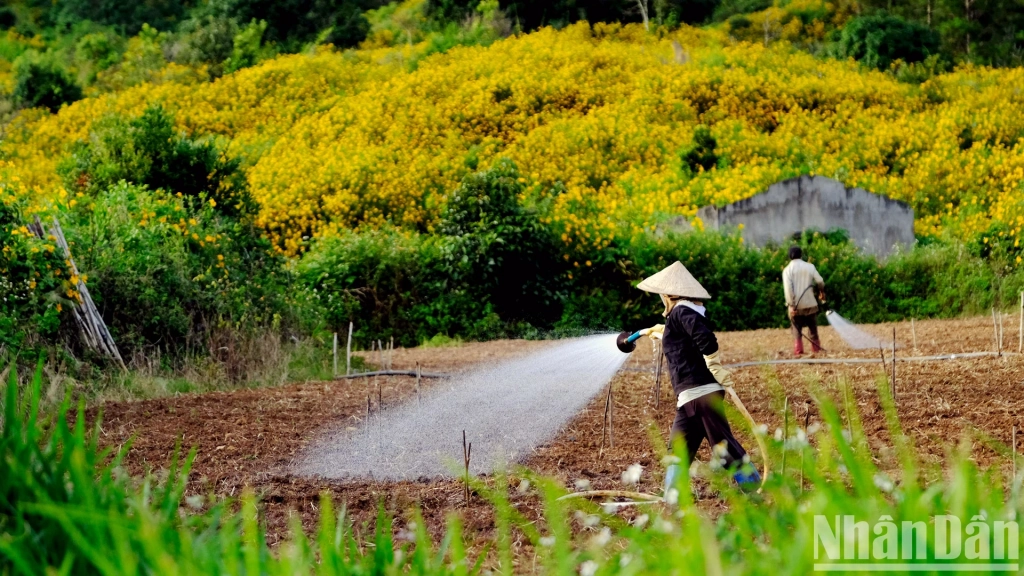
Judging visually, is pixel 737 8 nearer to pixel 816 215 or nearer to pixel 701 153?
pixel 701 153

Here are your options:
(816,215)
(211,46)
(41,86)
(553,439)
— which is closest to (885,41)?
(816,215)

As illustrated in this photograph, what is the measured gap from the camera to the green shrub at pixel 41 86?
2677 centimetres

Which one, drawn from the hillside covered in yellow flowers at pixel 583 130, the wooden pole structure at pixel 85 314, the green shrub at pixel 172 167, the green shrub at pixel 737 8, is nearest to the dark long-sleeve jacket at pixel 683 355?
the wooden pole structure at pixel 85 314

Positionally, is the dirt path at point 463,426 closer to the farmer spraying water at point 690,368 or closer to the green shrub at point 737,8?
the farmer spraying water at point 690,368

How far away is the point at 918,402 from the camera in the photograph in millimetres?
8203

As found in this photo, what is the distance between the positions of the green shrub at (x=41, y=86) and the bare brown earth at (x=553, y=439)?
18471mm

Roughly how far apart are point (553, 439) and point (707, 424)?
1.97m

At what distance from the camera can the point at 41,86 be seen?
1057 inches

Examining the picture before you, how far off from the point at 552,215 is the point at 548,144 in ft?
17.3

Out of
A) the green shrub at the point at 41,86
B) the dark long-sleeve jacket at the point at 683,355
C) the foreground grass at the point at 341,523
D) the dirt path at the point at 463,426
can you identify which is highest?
the green shrub at the point at 41,86

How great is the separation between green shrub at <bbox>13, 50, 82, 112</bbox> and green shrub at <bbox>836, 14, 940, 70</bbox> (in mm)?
19071

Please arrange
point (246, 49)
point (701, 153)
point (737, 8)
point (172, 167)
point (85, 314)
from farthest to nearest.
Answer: point (737, 8), point (246, 49), point (701, 153), point (172, 167), point (85, 314)

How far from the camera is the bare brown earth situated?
5711mm

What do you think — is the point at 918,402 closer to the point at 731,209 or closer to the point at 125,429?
the point at 125,429
